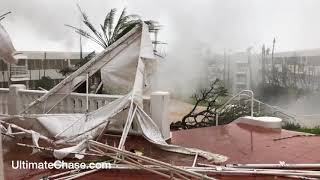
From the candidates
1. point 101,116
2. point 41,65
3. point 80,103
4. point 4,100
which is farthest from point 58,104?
point 41,65

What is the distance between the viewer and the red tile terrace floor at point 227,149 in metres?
5.41

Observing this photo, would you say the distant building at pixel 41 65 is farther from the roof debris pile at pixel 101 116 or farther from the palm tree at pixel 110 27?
the roof debris pile at pixel 101 116

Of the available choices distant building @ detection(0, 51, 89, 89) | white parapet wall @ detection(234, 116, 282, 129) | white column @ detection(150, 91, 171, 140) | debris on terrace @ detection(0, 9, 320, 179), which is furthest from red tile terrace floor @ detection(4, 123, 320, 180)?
distant building @ detection(0, 51, 89, 89)

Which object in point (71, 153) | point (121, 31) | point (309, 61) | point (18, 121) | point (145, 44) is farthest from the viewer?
point (309, 61)

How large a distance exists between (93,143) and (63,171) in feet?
2.28

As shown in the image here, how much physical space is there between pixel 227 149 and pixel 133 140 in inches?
73.7

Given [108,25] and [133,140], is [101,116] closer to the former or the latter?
[133,140]

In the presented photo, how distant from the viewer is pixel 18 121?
6836 mm

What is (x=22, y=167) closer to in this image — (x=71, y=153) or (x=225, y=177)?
(x=71, y=153)

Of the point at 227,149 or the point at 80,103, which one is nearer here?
the point at 227,149

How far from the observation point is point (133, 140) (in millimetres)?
7312

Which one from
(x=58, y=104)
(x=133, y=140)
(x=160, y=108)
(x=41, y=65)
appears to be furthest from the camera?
(x=41, y=65)

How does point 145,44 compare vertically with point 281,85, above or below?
above

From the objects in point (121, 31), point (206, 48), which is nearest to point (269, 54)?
point (206, 48)
